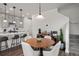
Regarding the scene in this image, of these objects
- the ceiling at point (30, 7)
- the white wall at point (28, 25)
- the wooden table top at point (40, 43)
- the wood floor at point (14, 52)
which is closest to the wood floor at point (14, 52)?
the wood floor at point (14, 52)

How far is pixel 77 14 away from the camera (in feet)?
7.31

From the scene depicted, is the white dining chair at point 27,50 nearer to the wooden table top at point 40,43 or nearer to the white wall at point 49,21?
the wooden table top at point 40,43

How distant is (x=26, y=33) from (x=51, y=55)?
619mm

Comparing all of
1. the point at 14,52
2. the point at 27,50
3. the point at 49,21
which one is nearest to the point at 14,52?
the point at 14,52

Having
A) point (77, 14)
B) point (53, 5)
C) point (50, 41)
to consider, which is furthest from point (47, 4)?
point (50, 41)

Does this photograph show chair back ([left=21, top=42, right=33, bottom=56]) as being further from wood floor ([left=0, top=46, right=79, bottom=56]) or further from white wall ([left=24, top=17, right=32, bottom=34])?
white wall ([left=24, top=17, right=32, bottom=34])

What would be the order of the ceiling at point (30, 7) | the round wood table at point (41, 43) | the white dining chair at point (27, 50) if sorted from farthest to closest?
the round wood table at point (41, 43)
the white dining chair at point (27, 50)
the ceiling at point (30, 7)

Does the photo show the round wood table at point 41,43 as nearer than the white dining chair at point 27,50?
No

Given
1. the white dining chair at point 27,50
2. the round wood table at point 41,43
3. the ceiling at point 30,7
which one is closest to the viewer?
the ceiling at point 30,7

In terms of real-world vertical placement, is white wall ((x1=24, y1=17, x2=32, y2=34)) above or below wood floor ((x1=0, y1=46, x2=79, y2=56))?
above

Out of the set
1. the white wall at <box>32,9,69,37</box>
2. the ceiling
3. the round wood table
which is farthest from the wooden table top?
the ceiling

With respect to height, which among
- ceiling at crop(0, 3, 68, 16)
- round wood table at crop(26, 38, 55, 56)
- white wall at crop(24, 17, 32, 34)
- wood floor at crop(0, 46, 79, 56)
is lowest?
wood floor at crop(0, 46, 79, 56)

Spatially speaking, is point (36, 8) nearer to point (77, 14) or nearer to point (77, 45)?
point (77, 14)

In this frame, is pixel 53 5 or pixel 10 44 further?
pixel 10 44
